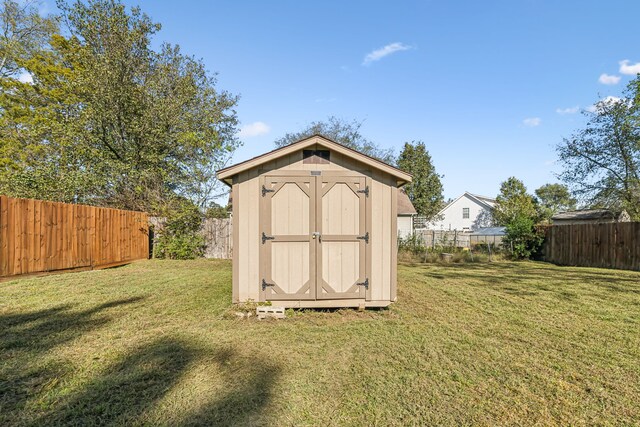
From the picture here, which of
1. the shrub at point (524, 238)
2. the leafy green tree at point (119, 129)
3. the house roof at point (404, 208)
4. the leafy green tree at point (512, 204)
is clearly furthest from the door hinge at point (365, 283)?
the leafy green tree at point (512, 204)

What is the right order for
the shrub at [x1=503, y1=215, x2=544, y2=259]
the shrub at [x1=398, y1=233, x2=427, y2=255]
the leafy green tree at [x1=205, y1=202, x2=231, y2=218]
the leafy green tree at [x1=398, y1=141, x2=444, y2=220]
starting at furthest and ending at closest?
the leafy green tree at [x1=398, y1=141, x2=444, y2=220] → the shrub at [x1=398, y1=233, x2=427, y2=255] → the shrub at [x1=503, y1=215, x2=544, y2=259] → the leafy green tree at [x1=205, y1=202, x2=231, y2=218]

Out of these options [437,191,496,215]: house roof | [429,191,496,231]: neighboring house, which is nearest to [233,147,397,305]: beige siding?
[429,191,496,231]: neighboring house

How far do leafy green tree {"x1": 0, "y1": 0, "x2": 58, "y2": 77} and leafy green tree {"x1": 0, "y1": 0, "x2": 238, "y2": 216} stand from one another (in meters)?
2.44

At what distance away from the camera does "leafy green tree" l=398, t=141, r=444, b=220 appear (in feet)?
102

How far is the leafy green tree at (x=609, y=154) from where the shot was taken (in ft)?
55.3

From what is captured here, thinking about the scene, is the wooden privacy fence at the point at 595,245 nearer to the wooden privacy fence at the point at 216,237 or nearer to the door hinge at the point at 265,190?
the door hinge at the point at 265,190

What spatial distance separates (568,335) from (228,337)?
14.5ft

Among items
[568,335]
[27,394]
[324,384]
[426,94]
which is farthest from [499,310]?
[426,94]

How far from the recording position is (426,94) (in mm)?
12086

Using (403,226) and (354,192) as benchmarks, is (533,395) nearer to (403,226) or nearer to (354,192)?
(354,192)

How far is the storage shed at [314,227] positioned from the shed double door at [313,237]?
0.02m

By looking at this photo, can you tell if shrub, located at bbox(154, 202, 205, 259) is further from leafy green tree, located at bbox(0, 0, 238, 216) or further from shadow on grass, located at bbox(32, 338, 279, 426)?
shadow on grass, located at bbox(32, 338, 279, 426)

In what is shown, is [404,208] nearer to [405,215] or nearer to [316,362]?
[405,215]

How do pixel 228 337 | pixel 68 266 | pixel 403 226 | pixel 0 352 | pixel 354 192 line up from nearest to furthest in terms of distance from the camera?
pixel 0 352
pixel 228 337
pixel 354 192
pixel 68 266
pixel 403 226
